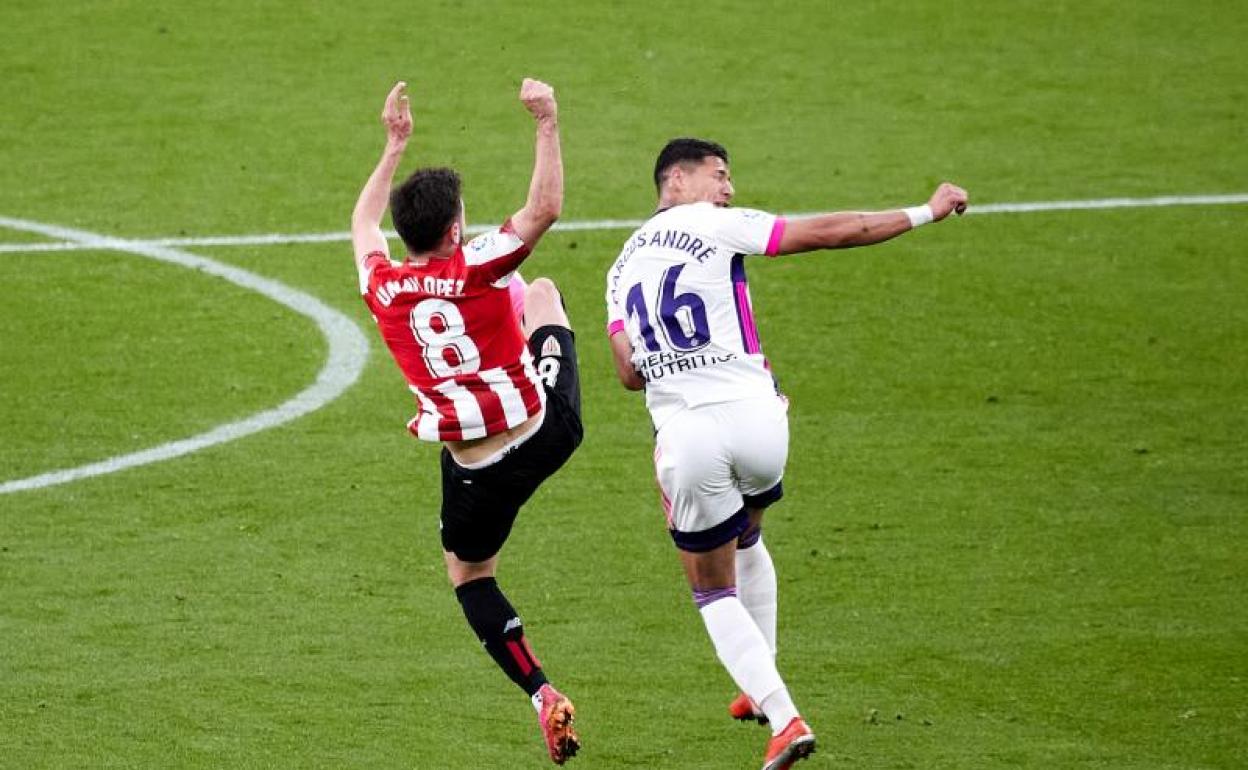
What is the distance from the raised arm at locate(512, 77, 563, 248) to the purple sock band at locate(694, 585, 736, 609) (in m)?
1.46

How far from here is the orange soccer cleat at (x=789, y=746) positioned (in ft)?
25.0

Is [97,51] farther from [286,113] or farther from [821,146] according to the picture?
[821,146]

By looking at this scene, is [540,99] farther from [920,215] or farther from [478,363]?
[920,215]

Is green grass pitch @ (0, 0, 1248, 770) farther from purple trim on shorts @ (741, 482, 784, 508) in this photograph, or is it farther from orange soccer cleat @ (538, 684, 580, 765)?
purple trim on shorts @ (741, 482, 784, 508)

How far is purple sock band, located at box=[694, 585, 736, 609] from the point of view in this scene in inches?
321

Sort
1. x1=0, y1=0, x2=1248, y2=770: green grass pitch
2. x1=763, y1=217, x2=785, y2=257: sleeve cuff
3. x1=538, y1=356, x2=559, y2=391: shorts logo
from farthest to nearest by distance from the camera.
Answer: x1=0, y1=0, x2=1248, y2=770: green grass pitch < x1=538, y1=356, x2=559, y2=391: shorts logo < x1=763, y1=217, x2=785, y2=257: sleeve cuff

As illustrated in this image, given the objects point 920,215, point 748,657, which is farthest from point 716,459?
point 920,215

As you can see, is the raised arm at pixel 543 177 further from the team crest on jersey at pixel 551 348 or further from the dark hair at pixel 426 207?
the team crest on jersey at pixel 551 348

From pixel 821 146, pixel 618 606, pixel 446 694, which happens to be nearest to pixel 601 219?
pixel 821 146

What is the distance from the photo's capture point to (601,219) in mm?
15125

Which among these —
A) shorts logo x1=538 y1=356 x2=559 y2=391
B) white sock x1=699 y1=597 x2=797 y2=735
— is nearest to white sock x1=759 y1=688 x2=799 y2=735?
white sock x1=699 y1=597 x2=797 y2=735

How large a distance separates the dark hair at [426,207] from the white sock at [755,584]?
182 centimetres

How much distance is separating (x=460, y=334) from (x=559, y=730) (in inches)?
58.0

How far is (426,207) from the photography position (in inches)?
310
